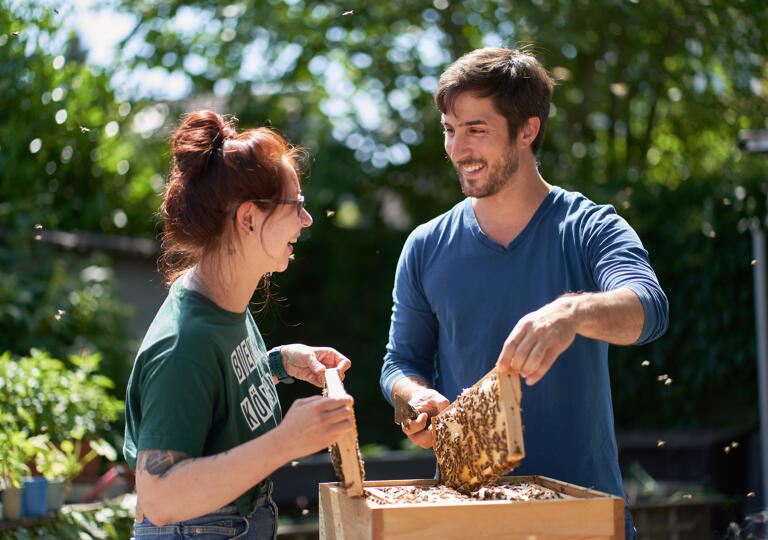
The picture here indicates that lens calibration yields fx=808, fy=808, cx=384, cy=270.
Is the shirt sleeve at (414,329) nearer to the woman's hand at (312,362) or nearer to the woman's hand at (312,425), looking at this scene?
the woman's hand at (312,362)

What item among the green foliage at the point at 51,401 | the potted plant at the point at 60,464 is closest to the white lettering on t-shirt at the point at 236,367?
the potted plant at the point at 60,464

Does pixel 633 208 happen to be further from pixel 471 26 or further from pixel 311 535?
pixel 311 535

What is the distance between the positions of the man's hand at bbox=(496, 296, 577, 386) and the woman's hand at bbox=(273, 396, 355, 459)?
0.43 m

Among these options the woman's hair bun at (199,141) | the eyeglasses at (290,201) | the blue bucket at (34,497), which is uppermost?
the woman's hair bun at (199,141)

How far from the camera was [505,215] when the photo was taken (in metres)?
2.91

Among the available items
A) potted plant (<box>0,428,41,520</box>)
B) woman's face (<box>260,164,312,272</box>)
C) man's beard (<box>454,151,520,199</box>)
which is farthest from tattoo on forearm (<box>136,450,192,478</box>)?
potted plant (<box>0,428,41,520</box>)

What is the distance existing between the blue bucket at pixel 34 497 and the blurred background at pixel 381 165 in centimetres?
111

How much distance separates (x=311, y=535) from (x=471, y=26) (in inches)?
268

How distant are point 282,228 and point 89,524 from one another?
3029 mm

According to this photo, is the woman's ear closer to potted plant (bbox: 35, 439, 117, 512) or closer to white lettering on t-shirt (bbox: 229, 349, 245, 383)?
white lettering on t-shirt (bbox: 229, 349, 245, 383)

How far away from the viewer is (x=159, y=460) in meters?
1.94

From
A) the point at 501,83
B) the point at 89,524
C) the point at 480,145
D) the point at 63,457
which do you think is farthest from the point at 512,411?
the point at 63,457

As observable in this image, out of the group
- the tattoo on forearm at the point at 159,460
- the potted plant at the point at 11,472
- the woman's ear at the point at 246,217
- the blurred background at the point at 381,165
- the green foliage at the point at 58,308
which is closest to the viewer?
the tattoo on forearm at the point at 159,460

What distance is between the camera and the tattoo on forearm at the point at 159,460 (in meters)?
1.93
